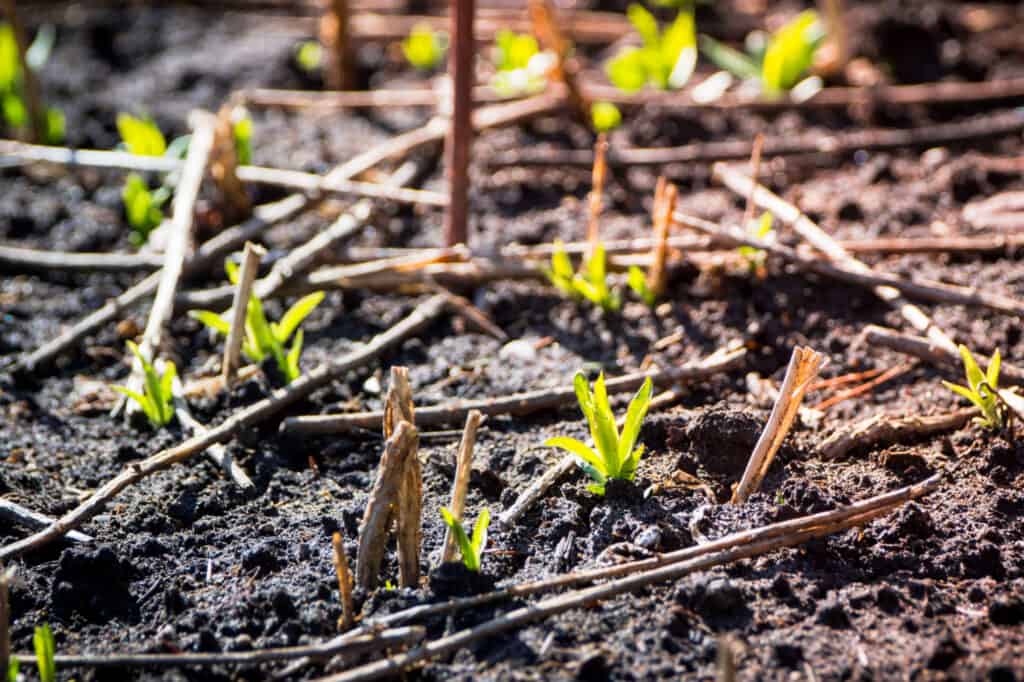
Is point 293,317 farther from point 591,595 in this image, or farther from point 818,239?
point 818,239

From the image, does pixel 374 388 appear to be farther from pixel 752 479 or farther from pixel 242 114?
pixel 242 114

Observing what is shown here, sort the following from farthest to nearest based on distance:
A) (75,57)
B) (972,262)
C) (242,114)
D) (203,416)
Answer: (75,57) → (242,114) → (972,262) → (203,416)

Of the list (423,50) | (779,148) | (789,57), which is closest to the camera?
(779,148)

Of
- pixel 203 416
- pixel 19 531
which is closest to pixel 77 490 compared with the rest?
pixel 19 531

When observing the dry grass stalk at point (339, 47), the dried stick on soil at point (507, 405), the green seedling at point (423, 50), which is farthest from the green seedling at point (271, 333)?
the green seedling at point (423, 50)

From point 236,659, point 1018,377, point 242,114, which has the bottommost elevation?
point 236,659

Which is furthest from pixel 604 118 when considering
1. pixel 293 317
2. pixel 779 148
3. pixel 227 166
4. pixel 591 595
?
A: pixel 591 595

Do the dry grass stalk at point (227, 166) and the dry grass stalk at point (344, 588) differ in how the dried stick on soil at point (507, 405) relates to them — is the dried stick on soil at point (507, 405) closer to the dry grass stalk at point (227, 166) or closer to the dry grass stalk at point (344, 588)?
the dry grass stalk at point (344, 588)
